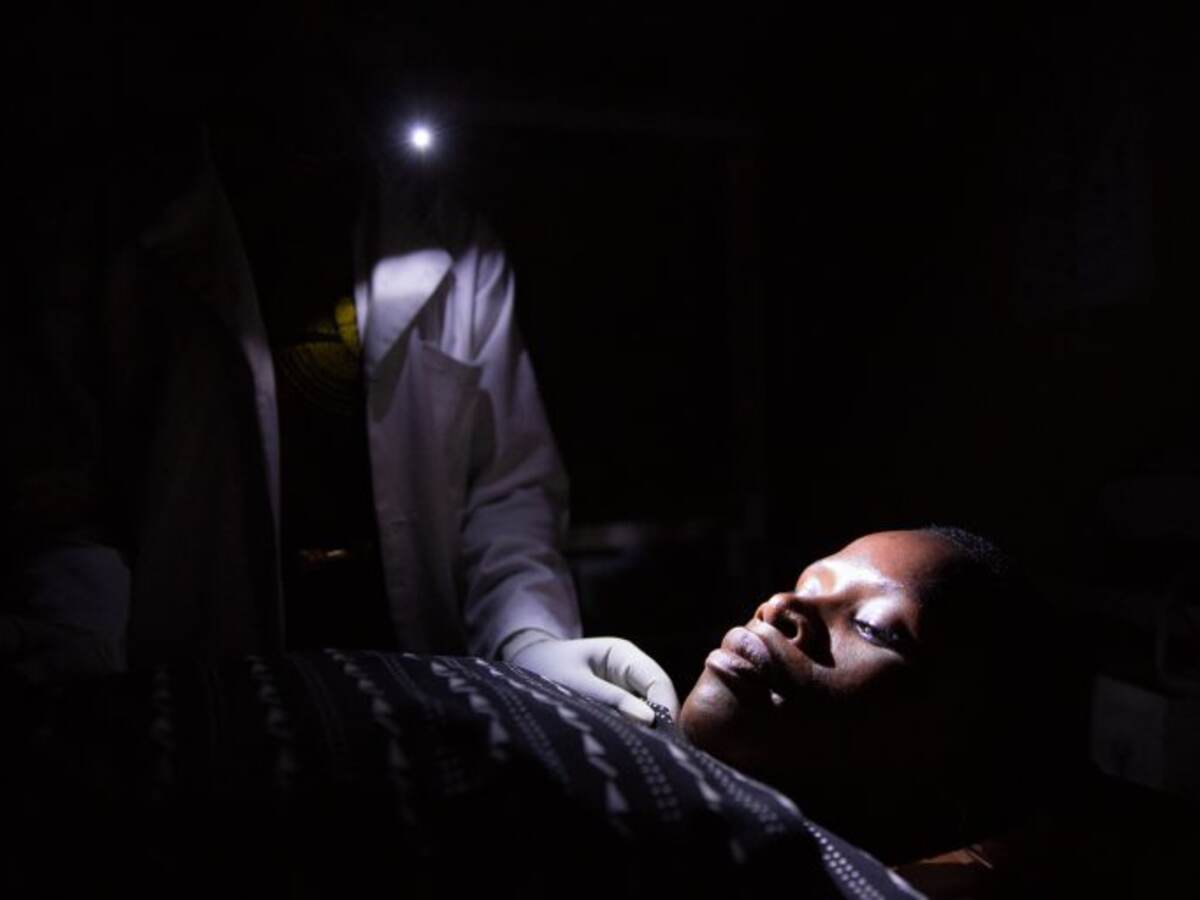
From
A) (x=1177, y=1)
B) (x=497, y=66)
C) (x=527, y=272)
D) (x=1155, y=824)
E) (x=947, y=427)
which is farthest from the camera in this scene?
(x=527, y=272)

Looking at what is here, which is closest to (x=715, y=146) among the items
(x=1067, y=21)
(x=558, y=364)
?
(x=558, y=364)

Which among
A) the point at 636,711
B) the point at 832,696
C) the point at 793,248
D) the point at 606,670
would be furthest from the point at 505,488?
the point at 793,248

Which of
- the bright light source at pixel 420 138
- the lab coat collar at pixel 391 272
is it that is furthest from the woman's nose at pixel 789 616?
the bright light source at pixel 420 138

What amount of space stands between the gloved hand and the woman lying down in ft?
0.40

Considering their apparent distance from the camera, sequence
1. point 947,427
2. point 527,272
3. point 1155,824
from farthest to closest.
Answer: point 527,272 < point 947,427 < point 1155,824

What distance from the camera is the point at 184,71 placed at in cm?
180

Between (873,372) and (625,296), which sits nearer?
(873,372)

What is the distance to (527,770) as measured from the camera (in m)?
0.71

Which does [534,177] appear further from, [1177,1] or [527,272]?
[1177,1]

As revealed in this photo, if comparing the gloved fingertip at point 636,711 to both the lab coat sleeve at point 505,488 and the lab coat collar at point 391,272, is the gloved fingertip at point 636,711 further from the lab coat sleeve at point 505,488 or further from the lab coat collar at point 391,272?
the lab coat collar at point 391,272

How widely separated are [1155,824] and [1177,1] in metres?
1.12

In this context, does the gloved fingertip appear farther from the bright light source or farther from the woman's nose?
the bright light source

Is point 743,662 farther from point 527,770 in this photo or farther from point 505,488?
point 505,488

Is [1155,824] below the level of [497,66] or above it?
below
